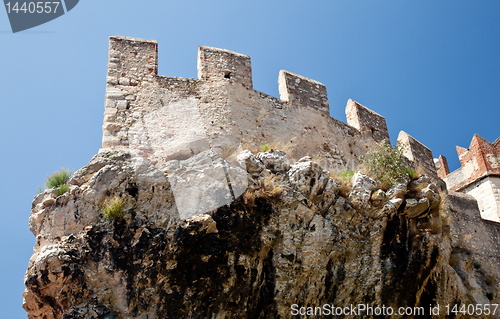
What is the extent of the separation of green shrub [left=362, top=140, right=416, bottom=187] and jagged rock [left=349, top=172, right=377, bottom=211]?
535 mm

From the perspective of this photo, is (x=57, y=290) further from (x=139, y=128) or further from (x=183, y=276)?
(x=139, y=128)

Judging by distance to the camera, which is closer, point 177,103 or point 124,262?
point 124,262

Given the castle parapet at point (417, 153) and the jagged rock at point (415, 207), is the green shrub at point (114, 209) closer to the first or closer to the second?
the jagged rock at point (415, 207)

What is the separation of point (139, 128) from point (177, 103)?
3.58 ft

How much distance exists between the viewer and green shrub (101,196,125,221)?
833 centimetres

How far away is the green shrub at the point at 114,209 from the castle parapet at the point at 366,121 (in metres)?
→ 7.30

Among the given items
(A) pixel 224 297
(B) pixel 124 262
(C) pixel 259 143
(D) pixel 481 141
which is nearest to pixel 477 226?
(D) pixel 481 141

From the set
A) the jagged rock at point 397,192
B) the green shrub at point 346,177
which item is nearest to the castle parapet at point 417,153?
the green shrub at point 346,177

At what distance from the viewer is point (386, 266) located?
938 cm

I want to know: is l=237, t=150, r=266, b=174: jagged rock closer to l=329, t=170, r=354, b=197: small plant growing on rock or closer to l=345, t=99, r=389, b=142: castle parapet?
l=329, t=170, r=354, b=197: small plant growing on rock

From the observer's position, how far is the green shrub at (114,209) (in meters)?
8.33

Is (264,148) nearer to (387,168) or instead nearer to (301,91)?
(387,168)

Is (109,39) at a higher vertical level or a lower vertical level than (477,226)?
higher

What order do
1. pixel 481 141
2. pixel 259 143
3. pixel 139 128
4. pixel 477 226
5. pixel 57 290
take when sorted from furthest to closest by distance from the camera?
1. pixel 481 141
2. pixel 477 226
3. pixel 259 143
4. pixel 139 128
5. pixel 57 290
